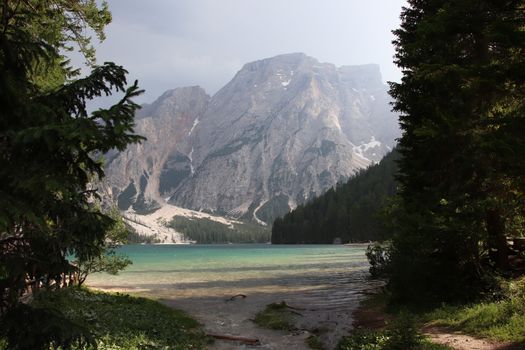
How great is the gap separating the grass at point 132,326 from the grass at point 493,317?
375 inches

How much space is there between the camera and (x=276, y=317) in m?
23.0

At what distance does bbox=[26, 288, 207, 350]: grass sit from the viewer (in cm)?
1418

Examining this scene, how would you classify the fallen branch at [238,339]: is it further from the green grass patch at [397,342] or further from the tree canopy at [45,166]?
the tree canopy at [45,166]

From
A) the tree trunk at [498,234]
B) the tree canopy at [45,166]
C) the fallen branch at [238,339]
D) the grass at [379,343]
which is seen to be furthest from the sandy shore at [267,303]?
the tree canopy at [45,166]

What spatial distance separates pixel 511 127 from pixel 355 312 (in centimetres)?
1504

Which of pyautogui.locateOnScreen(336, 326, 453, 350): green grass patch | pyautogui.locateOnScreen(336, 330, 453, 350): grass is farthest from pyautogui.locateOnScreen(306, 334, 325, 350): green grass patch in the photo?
pyautogui.locateOnScreen(336, 326, 453, 350): green grass patch

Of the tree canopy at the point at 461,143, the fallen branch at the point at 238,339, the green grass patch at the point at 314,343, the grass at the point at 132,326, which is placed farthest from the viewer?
the fallen branch at the point at 238,339

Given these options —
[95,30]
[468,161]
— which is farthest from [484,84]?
[95,30]

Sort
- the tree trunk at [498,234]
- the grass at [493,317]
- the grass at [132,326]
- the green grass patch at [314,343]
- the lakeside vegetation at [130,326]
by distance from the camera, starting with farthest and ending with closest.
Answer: the tree trunk at [498,234]
the green grass patch at [314,343]
the grass at [132,326]
the lakeside vegetation at [130,326]
the grass at [493,317]

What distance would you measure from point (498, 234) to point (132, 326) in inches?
619

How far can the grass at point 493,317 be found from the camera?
1292 cm

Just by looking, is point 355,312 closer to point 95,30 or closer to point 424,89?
point 424,89

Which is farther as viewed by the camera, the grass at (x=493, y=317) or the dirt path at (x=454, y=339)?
the grass at (x=493, y=317)

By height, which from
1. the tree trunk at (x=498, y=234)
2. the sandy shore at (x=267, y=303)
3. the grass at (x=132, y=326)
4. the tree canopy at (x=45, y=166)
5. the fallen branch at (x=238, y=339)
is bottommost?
the sandy shore at (x=267, y=303)
